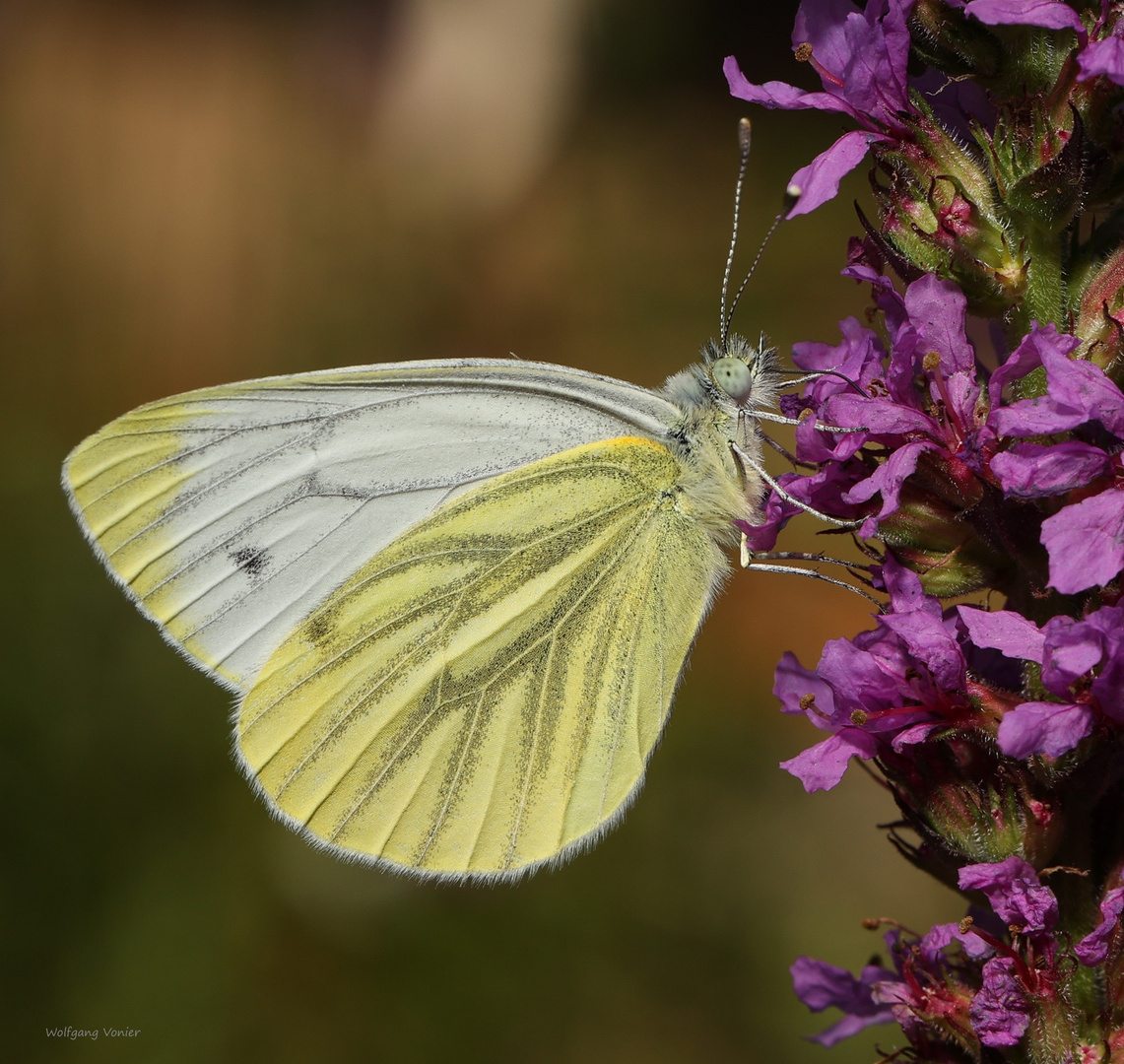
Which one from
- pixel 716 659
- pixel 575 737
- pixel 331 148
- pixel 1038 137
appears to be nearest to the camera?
pixel 1038 137

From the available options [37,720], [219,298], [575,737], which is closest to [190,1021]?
[37,720]

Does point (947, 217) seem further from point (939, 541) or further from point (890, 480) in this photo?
point (939, 541)

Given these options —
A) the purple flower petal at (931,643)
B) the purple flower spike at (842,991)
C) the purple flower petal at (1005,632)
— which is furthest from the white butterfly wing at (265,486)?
the purple flower spike at (842,991)

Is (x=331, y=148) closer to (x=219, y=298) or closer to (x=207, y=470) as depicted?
(x=219, y=298)

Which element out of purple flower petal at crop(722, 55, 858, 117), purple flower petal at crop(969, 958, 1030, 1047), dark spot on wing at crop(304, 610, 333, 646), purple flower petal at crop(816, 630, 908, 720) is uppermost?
purple flower petal at crop(722, 55, 858, 117)

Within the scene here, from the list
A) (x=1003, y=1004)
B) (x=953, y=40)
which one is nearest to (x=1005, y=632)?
(x=1003, y=1004)

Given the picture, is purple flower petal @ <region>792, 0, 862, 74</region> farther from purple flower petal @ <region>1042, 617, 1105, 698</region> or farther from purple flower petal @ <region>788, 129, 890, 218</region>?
purple flower petal @ <region>1042, 617, 1105, 698</region>

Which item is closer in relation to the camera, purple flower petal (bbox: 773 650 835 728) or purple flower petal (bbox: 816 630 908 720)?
purple flower petal (bbox: 816 630 908 720)

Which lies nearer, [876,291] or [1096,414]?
[1096,414]

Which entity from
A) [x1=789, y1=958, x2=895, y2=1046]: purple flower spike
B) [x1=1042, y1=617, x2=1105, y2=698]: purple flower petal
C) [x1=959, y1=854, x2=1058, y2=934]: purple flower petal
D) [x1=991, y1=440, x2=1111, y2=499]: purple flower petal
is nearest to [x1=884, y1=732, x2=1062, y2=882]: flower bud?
[x1=959, y1=854, x2=1058, y2=934]: purple flower petal
